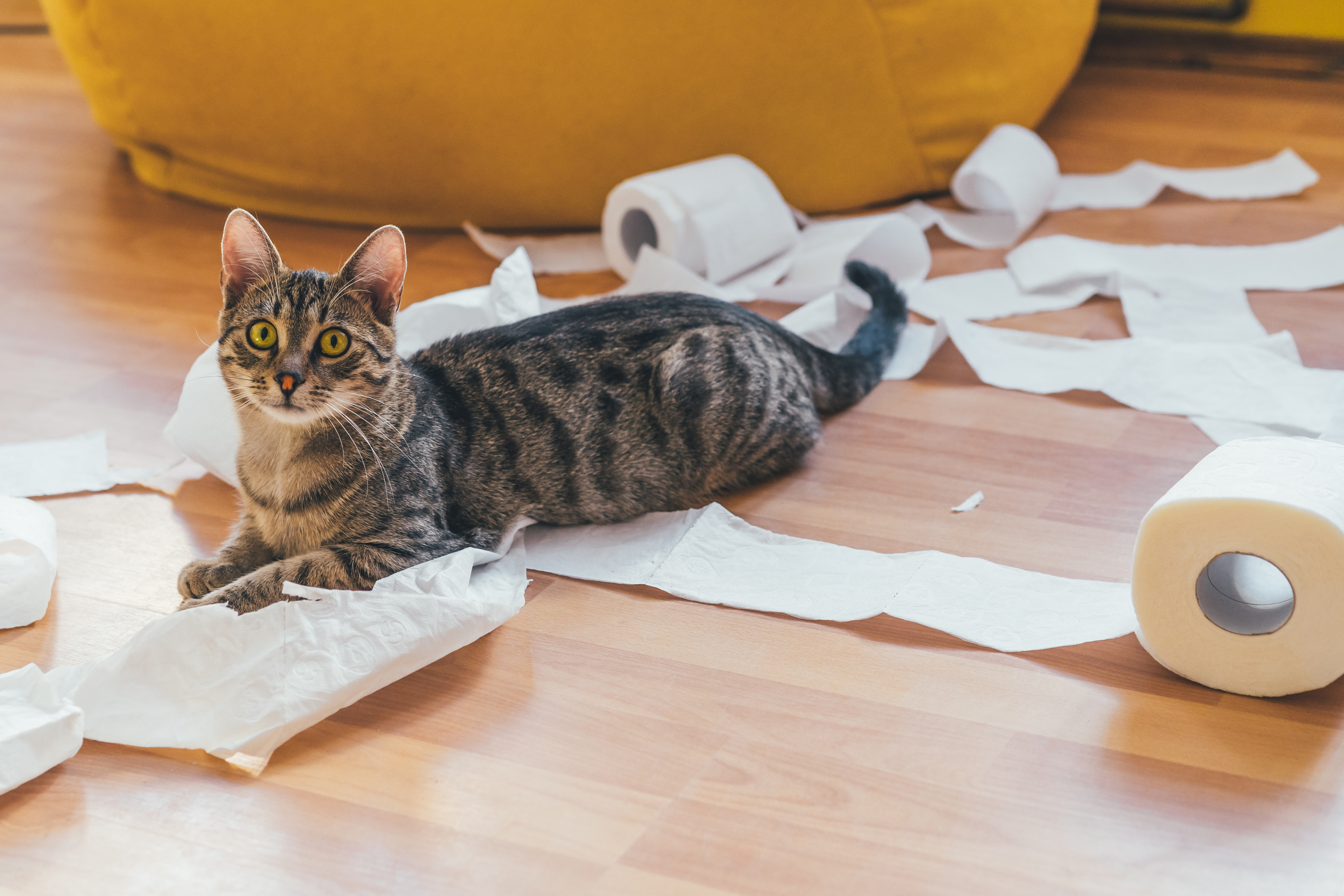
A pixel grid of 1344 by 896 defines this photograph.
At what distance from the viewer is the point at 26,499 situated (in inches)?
70.9

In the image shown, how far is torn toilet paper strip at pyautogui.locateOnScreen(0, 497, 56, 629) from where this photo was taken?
1550 mm

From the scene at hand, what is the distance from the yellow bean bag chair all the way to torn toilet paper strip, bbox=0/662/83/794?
171 centimetres

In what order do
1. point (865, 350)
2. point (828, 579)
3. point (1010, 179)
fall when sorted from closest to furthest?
1. point (828, 579)
2. point (865, 350)
3. point (1010, 179)

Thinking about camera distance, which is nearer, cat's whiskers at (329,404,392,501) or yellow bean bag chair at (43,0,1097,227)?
cat's whiskers at (329,404,392,501)

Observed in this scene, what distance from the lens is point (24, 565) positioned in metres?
1.57

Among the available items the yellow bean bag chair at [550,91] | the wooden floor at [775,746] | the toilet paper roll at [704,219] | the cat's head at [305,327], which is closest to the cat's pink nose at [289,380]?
the cat's head at [305,327]

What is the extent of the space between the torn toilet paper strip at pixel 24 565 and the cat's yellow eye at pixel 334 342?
1.66 feet

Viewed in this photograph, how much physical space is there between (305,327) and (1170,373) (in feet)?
4.80

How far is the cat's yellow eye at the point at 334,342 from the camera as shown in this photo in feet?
4.80

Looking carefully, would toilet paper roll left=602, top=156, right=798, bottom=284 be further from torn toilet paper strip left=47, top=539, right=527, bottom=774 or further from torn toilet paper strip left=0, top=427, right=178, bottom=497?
torn toilet paper strip left=47, top=539, right=527, bottom=774

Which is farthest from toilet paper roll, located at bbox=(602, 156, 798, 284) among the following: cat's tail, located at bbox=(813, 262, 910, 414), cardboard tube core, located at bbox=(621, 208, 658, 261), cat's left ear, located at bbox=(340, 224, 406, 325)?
cat's left ear, located at bbox=(340, 224, 406, 325)

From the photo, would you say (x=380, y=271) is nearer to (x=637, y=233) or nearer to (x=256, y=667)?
(x=256, y=667)

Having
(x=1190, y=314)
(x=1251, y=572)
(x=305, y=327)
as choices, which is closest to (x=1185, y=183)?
(x=1190, y=314)

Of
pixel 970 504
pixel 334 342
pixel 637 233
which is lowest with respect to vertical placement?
pixel 970 504
